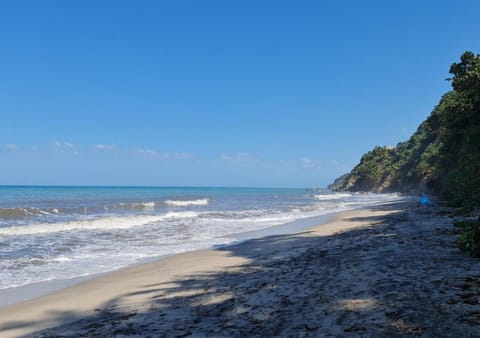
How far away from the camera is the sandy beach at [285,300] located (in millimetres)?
3811

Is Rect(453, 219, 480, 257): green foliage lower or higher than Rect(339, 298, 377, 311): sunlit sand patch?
higher

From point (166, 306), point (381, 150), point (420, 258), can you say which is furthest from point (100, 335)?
point (381, 150)

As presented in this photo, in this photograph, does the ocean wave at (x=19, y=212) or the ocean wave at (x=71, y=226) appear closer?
→ the ocean wave at (x=71, y=226)

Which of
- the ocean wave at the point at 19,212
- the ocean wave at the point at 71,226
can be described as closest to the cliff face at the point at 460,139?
the ocean wave at the point at 71,226

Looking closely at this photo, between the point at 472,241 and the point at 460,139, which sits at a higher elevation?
the point at 460,139

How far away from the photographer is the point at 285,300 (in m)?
4.86

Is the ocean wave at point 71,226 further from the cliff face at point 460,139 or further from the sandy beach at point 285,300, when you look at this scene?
the cliff face at point 460,139

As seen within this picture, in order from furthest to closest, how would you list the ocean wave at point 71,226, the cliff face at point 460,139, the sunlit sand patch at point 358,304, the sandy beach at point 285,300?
the ocean wave at point 71,226
the cliff face at point 460,139
the sunlit sand patch at point 358,304
the sandy beach at point 285,300

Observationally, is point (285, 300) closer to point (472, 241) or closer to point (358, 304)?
point (358, 304)

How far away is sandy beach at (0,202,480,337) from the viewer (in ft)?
12.5

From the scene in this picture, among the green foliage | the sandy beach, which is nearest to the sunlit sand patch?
the sandy beach

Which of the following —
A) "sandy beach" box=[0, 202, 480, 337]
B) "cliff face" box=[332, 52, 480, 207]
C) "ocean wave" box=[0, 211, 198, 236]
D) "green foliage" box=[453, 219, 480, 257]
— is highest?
"cliff face" box=[332, 52, 480, 207]

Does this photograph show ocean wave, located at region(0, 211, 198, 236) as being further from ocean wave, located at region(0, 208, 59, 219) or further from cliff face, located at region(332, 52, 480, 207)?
cliff face, located at region(332, 52, 480, 207)

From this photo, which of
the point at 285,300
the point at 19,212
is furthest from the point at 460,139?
the point at 19,212
